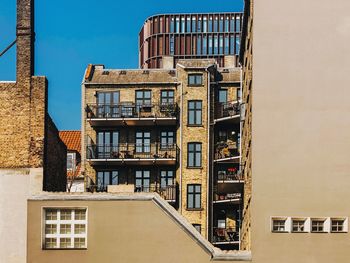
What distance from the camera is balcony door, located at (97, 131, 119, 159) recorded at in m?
49.5

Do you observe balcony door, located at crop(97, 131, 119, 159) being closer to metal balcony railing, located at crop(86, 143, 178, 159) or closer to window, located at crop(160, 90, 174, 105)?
metal balcony railing, located at crop(86, 143, 178, 159)

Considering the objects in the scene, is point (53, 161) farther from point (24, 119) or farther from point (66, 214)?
point (66, 214)

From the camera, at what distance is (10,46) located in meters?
35.8

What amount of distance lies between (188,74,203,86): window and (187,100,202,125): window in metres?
1.38

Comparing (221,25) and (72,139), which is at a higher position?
(221,25)

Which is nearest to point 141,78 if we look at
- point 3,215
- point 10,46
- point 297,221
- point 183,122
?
point 183,122

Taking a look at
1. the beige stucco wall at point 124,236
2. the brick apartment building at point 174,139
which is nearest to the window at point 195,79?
the brick apartment building at point 174,139

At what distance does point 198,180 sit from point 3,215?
65.8 ft

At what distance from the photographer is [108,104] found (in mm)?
50219

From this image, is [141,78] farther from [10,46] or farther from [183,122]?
[10,46]

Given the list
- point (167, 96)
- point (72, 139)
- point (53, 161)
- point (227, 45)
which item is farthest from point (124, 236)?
point (227, 45)

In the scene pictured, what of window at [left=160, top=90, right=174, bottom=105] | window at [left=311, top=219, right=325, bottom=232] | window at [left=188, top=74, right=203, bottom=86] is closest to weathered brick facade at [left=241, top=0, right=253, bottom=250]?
window at [left=311, top=219, right=325, bottom=232]

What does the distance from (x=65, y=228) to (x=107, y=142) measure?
20.1 metres

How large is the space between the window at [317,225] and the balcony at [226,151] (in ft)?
68.0
